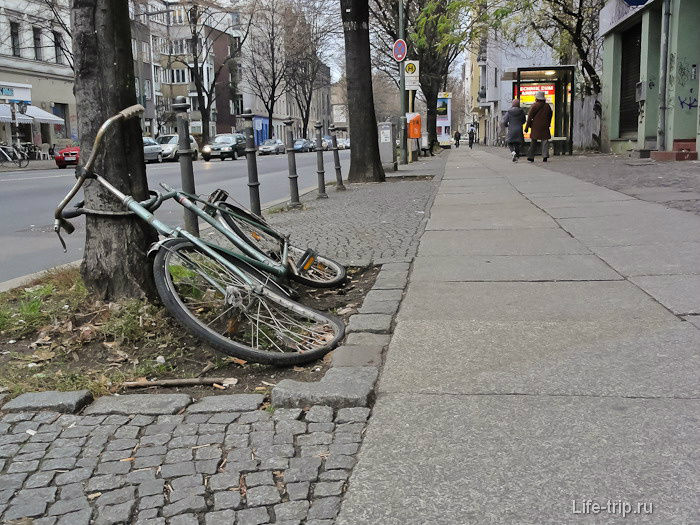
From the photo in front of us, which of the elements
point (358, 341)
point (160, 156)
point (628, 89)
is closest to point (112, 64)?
point (358, 341)

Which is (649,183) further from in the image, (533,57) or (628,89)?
(533,57)

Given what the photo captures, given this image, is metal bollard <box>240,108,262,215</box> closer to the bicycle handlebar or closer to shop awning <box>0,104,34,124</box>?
the bicycle handlebar

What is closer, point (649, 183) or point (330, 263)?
point (330, 263)

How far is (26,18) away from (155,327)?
43255 mm

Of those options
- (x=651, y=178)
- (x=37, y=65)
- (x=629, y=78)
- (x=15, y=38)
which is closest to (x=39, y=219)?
(x=651, y=178)

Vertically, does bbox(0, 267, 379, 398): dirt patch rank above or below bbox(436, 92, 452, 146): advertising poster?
below

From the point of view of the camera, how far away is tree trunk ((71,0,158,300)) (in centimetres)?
411

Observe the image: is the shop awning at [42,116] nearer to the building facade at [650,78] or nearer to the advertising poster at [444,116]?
the advertising poster at [444,116]

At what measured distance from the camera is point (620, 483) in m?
2.23

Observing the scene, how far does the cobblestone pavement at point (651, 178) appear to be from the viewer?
364 inches

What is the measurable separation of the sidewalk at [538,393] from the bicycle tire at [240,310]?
1.48ft

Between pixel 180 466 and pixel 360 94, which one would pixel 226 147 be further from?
pixel 180 466

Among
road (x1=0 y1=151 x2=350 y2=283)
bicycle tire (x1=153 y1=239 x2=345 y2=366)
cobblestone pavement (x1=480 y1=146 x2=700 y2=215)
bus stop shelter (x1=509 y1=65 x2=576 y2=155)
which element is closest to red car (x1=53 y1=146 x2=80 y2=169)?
road (x1=0 y1=151 x2=350 y2=283)

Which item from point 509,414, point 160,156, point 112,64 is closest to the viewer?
point 509,414
